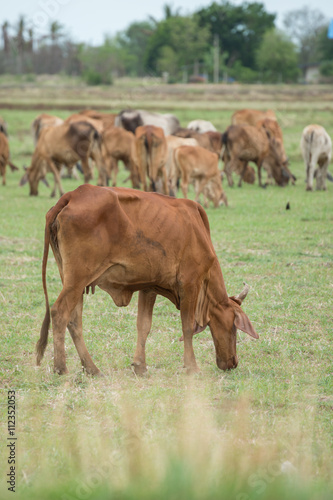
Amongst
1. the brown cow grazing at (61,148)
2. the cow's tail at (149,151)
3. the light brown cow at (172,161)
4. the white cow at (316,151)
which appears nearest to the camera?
the cow's tail at (149,151)

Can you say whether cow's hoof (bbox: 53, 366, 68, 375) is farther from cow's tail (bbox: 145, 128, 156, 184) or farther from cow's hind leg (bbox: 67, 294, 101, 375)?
cow's tail (bbox: 145, 128, 156, 184)

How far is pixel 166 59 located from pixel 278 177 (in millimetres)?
46355

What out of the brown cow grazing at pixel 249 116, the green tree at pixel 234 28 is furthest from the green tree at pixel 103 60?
the brown cow grazing at pixel 249 116

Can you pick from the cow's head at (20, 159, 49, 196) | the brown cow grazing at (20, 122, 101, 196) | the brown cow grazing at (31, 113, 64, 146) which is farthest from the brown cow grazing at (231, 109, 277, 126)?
the cow's head at (20, 159, 49, 196)

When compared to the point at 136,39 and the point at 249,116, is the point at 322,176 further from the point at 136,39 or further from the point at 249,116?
the point at 136,39

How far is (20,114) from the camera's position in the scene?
36.5m

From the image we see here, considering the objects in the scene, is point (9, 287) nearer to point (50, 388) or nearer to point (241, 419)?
point (50, 388)

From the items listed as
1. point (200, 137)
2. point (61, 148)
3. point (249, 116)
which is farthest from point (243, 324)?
point (249, 116)

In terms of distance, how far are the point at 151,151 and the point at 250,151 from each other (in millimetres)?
5150

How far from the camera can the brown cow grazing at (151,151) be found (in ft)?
49.8

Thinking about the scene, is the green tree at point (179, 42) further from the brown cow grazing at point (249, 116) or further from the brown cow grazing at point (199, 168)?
the brown cow grazing at point (199, 168)

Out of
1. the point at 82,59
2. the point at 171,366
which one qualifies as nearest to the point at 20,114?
the point at 171,366

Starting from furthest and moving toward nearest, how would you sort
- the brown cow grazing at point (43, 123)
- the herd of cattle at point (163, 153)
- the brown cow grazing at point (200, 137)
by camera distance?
the brown cow grazing at point (43, 123)
the brown cow grazing at point (200, 137)
the herd of cattle at point (163, 153)

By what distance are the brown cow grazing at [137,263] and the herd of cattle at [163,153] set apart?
9415 mm
